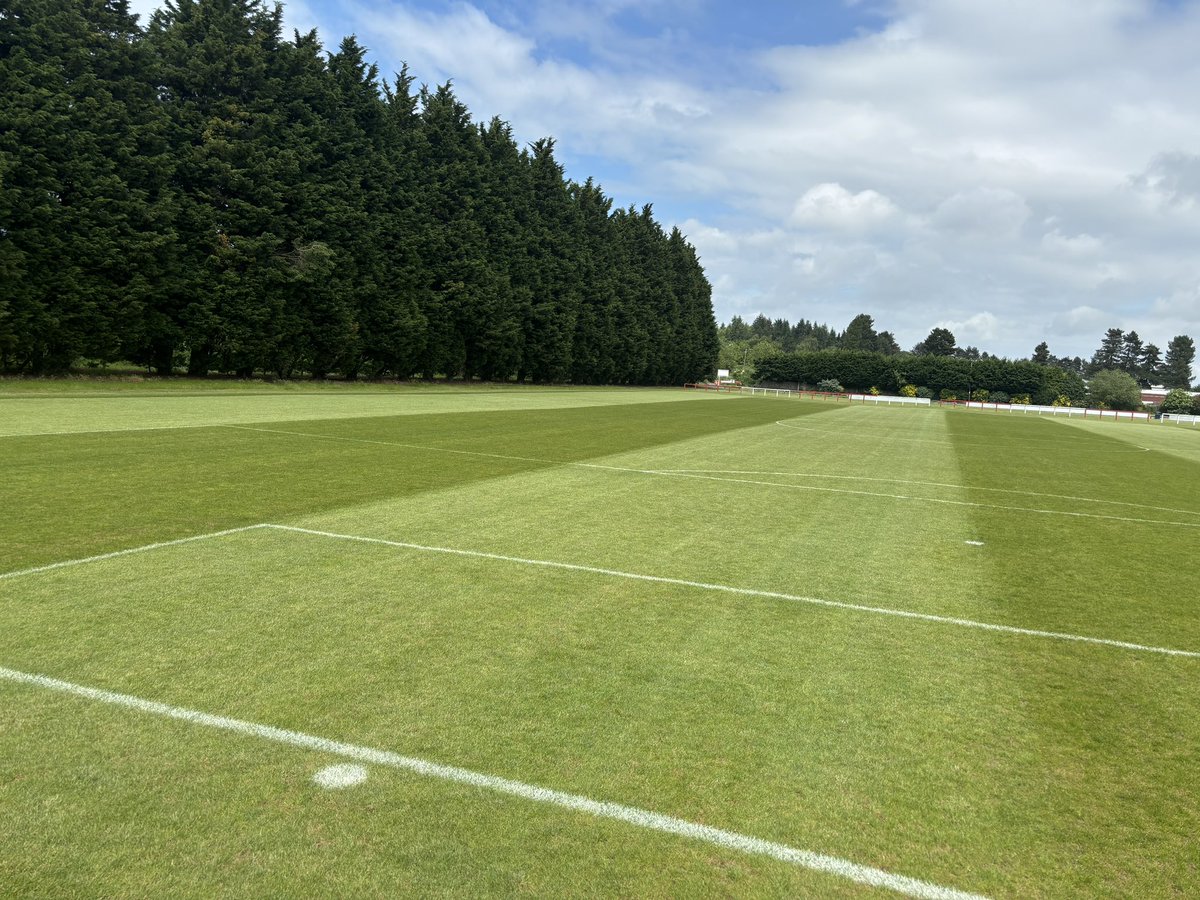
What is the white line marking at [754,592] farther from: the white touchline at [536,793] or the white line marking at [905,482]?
the white line marking at [905,482]

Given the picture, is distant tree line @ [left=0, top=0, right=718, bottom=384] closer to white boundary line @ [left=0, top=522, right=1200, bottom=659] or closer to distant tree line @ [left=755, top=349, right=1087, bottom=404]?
white boundary line @ [left=0, top=522, right=1200, bottom=659]

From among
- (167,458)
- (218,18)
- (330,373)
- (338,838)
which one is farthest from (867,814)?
(330,373)

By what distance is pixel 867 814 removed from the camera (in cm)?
336

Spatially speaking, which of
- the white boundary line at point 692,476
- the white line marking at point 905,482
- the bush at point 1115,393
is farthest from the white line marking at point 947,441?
the bush at point 1115,393

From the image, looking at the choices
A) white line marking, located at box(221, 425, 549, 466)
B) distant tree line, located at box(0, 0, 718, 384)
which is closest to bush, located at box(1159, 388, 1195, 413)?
distant tree line, located at box(0, 0, 718, 384)

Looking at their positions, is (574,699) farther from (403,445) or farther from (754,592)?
(403,445)

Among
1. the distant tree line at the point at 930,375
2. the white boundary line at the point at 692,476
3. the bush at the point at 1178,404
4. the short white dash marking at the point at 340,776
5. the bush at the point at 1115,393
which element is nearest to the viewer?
the short white dash marking at the point at 340,776

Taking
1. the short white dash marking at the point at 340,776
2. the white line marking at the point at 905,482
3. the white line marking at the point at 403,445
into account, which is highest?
the white line marking at the point at 905,482

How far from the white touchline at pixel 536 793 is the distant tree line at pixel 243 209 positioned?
30.5 m

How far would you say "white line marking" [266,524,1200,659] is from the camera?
588cm

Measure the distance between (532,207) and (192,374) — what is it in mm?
31490

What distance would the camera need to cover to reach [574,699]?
4.31 meters

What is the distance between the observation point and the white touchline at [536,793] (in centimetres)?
296

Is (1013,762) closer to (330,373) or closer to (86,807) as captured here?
(86,807)
